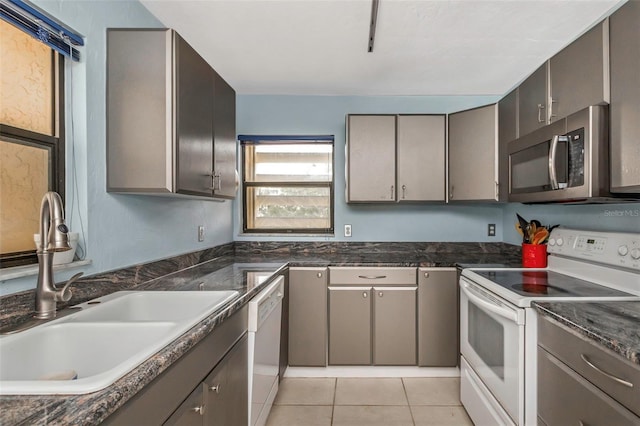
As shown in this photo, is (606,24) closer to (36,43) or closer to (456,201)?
(456,201)

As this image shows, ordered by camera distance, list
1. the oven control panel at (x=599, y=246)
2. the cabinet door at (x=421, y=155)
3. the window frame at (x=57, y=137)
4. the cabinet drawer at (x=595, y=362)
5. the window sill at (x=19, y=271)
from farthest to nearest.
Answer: the cabinet door at (x=421, y=155), the oven control panel at (x=599, y=246), the window frame at (x=57, y=137), the window sill at (x=19, y=271), the cabinet drawer at (x=595, y=362)

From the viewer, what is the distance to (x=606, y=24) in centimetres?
138

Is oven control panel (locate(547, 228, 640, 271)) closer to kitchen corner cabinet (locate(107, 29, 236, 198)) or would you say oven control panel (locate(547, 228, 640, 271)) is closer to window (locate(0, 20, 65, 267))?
kitchen corner cabinet (locate(107, 29, 236, 198))

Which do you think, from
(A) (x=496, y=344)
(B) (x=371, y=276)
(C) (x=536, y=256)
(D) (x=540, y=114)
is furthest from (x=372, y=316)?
(D) (x=540, y=114)

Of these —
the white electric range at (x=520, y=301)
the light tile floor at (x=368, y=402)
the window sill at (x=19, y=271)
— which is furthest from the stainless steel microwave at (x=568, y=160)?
the window sill at (x=19, y=271)

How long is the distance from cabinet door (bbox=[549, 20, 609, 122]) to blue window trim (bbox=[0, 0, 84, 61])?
2.19 m

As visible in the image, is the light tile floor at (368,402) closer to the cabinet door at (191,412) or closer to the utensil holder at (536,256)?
the utensil holder at (536,256)

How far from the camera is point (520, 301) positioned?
4.77 ft

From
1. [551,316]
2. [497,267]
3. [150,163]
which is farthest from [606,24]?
[150,163]

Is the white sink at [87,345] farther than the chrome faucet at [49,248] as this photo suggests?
No

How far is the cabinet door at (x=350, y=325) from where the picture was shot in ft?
8.45

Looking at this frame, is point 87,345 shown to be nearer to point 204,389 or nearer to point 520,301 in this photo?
point 204,389

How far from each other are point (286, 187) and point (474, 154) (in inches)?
65.8

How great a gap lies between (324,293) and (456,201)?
51.3 inches
